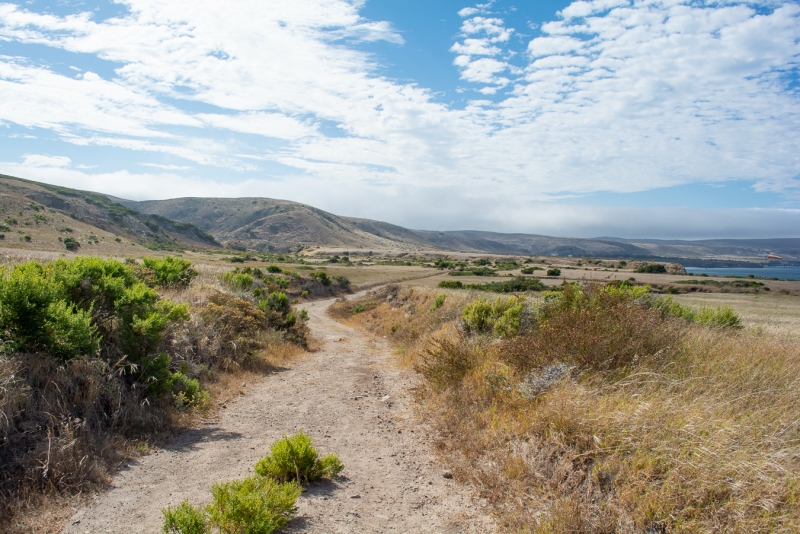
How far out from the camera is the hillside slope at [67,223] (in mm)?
53219

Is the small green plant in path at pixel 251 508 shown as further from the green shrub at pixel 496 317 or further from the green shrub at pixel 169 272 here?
the green shrub at pixel 169 272

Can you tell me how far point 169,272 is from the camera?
12445mm

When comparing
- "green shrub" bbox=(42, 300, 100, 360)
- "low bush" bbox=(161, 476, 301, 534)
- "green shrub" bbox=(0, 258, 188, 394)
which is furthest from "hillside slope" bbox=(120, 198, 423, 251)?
"low bush" bbox=(161, 476, 301, 534)

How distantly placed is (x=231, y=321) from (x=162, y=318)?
4.65 metres

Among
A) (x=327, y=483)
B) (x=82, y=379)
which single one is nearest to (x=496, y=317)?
(x=327, y=483)

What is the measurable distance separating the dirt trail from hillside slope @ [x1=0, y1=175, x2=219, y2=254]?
51.4 meters

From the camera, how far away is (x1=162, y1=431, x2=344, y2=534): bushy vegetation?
3.38 metres

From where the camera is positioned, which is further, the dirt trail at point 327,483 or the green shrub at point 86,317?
the green shrub at point 86,317

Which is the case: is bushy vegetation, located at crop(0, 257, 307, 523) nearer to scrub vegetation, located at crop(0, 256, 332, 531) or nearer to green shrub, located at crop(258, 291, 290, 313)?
scrub vegetation, located at crop(0, 256, 332, 531)

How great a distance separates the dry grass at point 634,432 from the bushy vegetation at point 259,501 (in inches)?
72.6

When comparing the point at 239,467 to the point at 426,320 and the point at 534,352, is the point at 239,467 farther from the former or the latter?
the point at 426,320

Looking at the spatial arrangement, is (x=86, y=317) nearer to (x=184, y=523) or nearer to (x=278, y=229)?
(x=184, y=523)

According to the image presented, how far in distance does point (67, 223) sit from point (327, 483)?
79.8 metres

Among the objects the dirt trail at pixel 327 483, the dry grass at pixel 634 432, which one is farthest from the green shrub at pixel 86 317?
the dry grass at pixel 634 432
